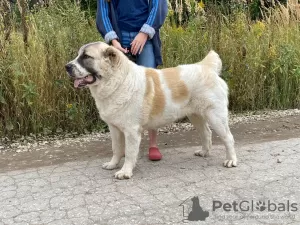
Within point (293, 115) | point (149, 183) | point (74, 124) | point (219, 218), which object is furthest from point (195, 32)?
point (219, 218)

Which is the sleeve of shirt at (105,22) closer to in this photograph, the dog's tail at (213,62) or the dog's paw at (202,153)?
the dog's tail at (213,62)

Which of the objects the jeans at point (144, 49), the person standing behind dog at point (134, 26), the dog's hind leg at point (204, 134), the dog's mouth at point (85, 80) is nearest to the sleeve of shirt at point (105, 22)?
the person standing behind dog at point (134, 26)

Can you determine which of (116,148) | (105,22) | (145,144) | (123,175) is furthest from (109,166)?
(105,22)

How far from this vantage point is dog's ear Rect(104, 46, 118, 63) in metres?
4.39

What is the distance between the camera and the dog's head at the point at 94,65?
4.35m

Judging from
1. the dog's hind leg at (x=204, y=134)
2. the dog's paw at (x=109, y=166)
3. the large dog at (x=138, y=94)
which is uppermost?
the large dog at (x=138, y=94)

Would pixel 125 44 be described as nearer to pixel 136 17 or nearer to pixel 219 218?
pixel 136 17

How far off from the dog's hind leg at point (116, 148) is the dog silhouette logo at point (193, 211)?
44.4 inches

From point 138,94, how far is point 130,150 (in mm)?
574

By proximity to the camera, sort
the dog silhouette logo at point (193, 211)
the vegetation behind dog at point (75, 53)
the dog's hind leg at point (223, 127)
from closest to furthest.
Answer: the dog silhouette logo at point (193, 211) < the dog's hind leg at point (223, 127) < the vegetation behind dog at point (75, 53)

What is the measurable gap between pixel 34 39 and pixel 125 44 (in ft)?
6.26

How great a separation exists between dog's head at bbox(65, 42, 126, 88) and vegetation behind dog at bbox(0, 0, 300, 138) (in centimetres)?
170

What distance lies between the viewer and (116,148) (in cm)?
487

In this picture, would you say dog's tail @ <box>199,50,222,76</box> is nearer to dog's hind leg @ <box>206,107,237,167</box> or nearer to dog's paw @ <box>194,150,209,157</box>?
dog's hind leg @ <box>206,107,237,167</box>
